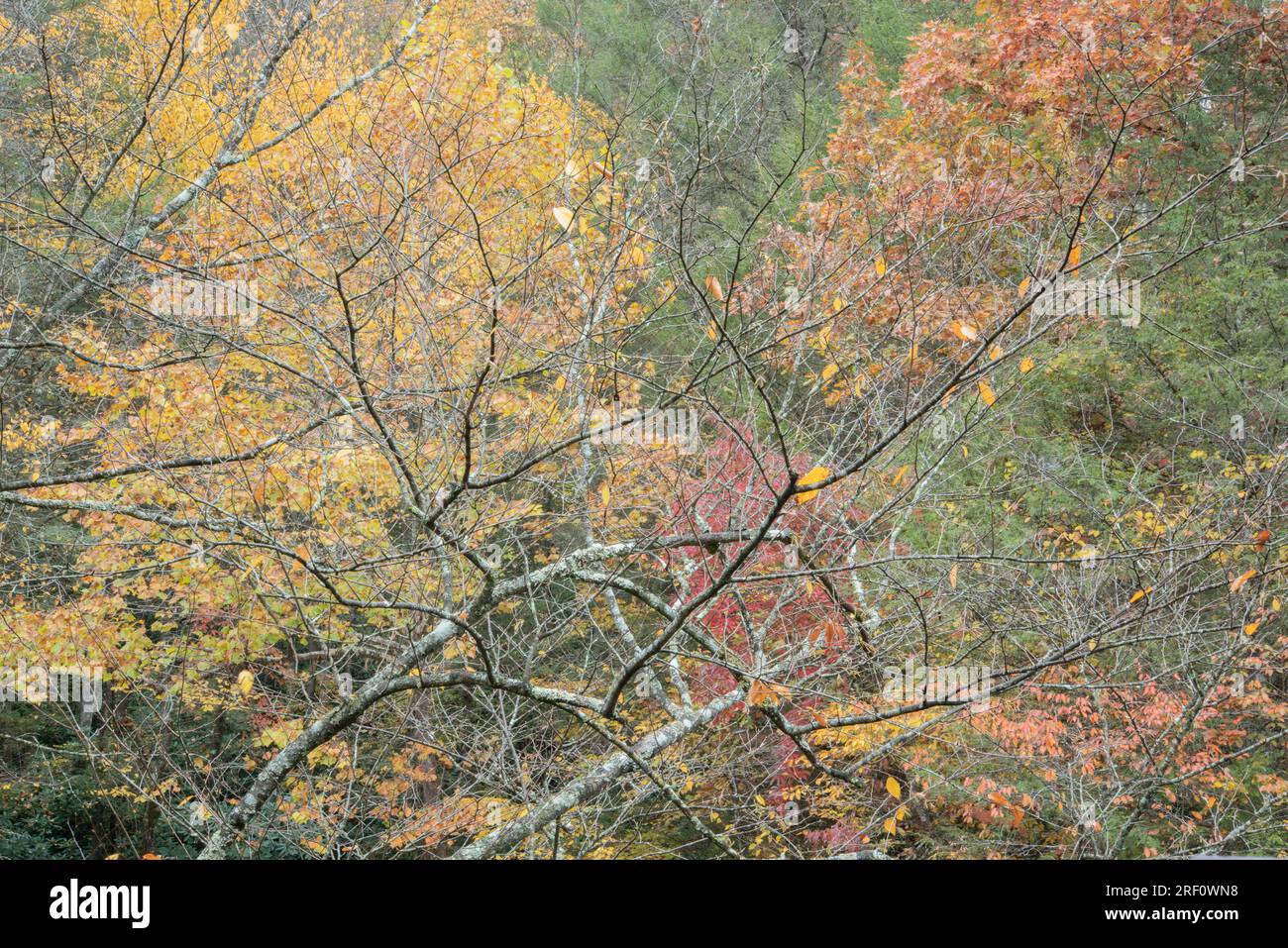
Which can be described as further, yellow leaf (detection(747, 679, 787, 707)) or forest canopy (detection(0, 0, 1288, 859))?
forest canopy (detection(0, 0, 1288, 859))

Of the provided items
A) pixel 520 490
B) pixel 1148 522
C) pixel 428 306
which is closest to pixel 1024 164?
pixel 1148 522

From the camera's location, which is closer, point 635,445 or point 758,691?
point 758,691

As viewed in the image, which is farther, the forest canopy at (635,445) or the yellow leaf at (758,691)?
the forest canopy at (635,445)

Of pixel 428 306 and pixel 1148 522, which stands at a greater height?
pixel 428 306

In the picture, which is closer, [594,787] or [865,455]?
[865,455]

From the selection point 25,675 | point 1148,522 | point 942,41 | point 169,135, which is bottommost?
point 25,675

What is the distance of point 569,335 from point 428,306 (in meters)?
1.20

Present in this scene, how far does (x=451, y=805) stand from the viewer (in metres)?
6.04

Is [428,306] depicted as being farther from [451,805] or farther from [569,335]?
[451,805]

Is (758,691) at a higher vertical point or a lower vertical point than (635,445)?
lower
